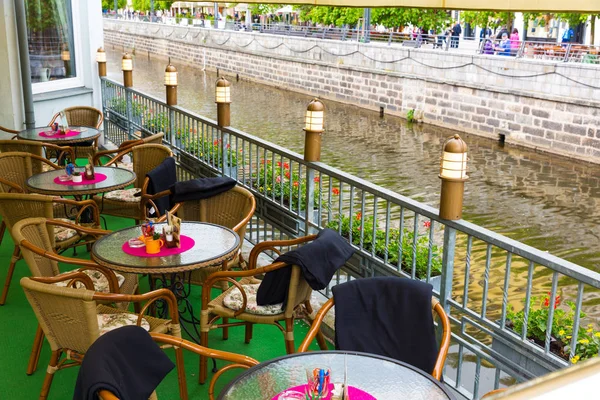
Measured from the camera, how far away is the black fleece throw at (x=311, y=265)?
3281mm

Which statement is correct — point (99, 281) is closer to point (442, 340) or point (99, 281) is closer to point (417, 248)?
point (442, 340)

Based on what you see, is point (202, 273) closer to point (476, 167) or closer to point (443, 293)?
point (443, 293)

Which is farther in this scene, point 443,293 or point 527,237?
point 527,237

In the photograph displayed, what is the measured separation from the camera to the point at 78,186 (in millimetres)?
5250

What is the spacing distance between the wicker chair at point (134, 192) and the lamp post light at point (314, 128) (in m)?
1.27

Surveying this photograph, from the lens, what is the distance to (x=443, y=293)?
11.5ft

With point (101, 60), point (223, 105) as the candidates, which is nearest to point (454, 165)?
point (223, 105)

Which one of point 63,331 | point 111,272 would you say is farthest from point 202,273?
point 63,331

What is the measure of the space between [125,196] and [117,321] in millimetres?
2558

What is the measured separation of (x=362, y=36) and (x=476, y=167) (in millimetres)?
11391

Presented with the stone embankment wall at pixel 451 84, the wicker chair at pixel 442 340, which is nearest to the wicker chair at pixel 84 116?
the wicker chair at pixel 442 340

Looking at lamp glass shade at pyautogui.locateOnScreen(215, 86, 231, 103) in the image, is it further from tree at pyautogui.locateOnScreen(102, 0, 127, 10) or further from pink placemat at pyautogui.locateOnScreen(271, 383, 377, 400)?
tree at pyautogui.locateOnScreen(102, 0, 127, 10)

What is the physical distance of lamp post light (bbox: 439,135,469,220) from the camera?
3371 mm

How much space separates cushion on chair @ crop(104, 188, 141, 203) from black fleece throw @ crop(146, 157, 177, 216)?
0.43 meters
